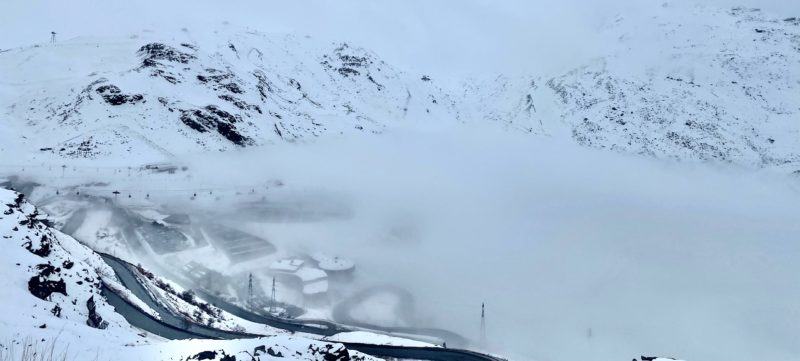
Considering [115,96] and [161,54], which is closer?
[115,96]

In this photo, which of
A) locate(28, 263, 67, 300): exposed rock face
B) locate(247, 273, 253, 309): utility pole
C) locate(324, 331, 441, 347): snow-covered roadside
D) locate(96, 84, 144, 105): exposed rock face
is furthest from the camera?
locate(96, 84, 144, 105): exposed rock face

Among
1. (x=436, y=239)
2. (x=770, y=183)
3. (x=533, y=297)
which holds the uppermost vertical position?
(x=770, y=183)

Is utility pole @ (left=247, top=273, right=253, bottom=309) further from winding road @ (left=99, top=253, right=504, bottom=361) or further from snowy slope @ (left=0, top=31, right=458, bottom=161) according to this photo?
snowy slope @ (left=0, top=31, right=458, bottom=161)

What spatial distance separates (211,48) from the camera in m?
155

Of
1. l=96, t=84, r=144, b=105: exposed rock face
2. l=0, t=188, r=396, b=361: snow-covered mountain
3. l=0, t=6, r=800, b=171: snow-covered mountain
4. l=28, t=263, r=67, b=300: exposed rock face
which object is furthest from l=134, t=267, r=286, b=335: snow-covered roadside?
l=96, t=84, r=144, b=105: exposed rock face

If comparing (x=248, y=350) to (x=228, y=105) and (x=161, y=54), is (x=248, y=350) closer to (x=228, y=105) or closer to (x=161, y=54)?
(x=228, y=105)

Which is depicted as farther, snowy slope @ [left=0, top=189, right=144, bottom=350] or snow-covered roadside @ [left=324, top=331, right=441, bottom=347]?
snow-covered roadside @ [left=324, top=331, right=441, bottom=347]

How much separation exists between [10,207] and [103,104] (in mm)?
74771

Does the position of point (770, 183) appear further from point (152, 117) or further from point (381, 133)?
point (152, 117)

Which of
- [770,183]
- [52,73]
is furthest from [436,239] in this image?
[770,183]

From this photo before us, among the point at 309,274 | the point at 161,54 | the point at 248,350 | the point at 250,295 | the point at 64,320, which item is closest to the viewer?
the point at 248,350

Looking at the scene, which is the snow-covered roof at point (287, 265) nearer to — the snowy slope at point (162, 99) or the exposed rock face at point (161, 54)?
the snowy slope at point (162, 99)

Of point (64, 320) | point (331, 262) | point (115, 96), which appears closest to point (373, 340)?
point (64, 320)

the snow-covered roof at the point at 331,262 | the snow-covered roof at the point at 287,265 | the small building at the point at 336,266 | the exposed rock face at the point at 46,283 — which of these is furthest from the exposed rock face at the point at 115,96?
the exposed rock face at the point at 46,283
